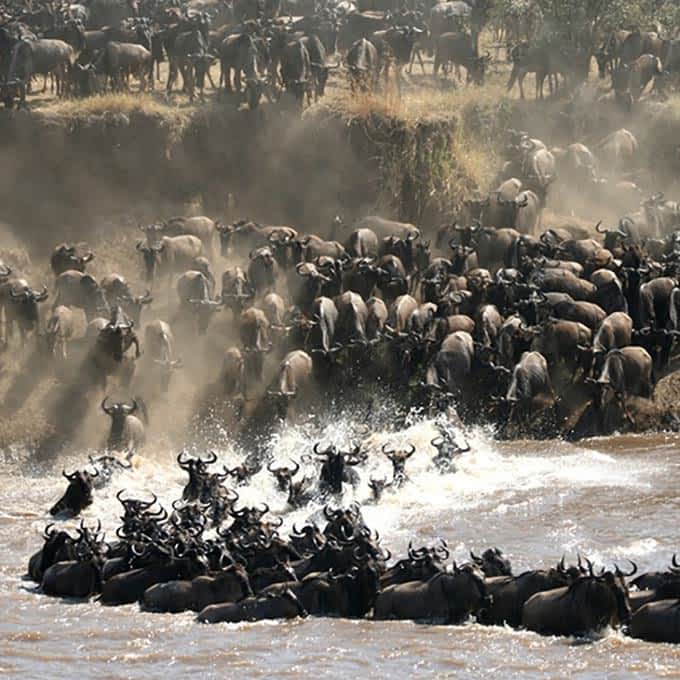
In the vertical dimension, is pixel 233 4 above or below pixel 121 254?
above

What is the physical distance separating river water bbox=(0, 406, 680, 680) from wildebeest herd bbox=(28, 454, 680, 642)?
0.22m

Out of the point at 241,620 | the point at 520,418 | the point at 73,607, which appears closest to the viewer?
the point at 241,620

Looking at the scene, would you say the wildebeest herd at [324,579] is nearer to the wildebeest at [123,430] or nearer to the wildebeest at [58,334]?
the wildebeest at [123,430]

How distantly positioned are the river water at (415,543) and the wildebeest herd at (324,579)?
216mm

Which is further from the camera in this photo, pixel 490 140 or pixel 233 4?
pixel 233 4

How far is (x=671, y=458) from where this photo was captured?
2467 centimetres

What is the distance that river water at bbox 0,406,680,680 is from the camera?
16406mm

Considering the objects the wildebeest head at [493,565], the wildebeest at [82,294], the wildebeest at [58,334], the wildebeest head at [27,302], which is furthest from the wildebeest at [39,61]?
the wildebeest head at [493,565]

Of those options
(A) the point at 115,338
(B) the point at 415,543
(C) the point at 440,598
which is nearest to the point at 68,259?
(A) the point at 115,338

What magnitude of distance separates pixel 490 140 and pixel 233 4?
27.8 ft

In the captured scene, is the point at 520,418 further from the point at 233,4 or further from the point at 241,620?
the point at 233,4

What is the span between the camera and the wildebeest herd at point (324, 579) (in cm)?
1678

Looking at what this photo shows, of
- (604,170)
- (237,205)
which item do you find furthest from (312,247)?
(604,170)

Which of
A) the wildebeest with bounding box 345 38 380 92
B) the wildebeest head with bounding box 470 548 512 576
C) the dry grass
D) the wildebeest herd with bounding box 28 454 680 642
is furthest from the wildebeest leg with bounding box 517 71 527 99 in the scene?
the wildebeest head with bounding box 470 548 512 576
